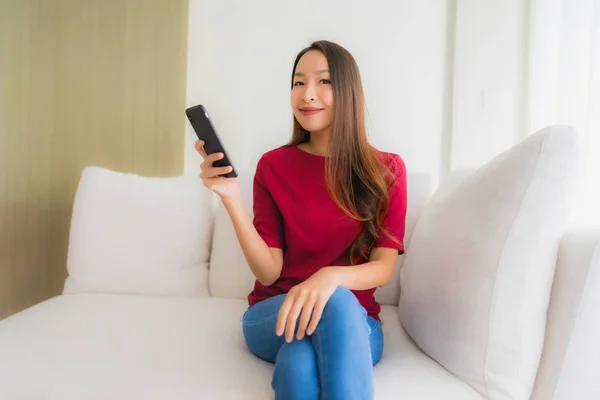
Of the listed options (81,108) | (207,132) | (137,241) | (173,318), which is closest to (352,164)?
(207,132)

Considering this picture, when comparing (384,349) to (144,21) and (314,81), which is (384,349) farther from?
(144,21)

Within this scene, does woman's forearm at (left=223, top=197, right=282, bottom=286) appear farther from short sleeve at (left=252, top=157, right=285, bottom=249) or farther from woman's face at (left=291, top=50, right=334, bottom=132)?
woman's face at (left=291, top=50, right=334, bottom=132)

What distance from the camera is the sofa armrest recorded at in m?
0.70

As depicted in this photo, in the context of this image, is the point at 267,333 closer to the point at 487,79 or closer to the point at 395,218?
the point at 395,218

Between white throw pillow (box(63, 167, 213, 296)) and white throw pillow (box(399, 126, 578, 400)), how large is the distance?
0.83 m

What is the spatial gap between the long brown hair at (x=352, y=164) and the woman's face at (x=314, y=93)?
0.05 ft

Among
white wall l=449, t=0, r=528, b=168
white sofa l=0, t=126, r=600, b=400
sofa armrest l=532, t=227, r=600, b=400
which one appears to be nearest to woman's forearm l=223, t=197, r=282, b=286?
white sofa l=0, t=126, r=600, b=400

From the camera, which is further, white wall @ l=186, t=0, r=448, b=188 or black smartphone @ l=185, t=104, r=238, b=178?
white wall @ l=186, t=0, r=448, b=188

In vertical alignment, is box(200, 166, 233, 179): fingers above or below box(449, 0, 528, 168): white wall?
below

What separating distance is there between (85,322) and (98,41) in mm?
1164

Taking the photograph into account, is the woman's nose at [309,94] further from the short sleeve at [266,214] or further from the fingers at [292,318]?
the fingers at [292,318]

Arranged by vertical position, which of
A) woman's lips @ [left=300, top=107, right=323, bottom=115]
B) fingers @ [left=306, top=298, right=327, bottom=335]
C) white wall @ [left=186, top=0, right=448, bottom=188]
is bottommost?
fingers @ [left=306, top=298, right=327, bottom=335]

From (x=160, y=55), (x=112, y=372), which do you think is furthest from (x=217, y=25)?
(x=112, y=372)

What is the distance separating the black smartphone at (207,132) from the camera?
2.76ft
